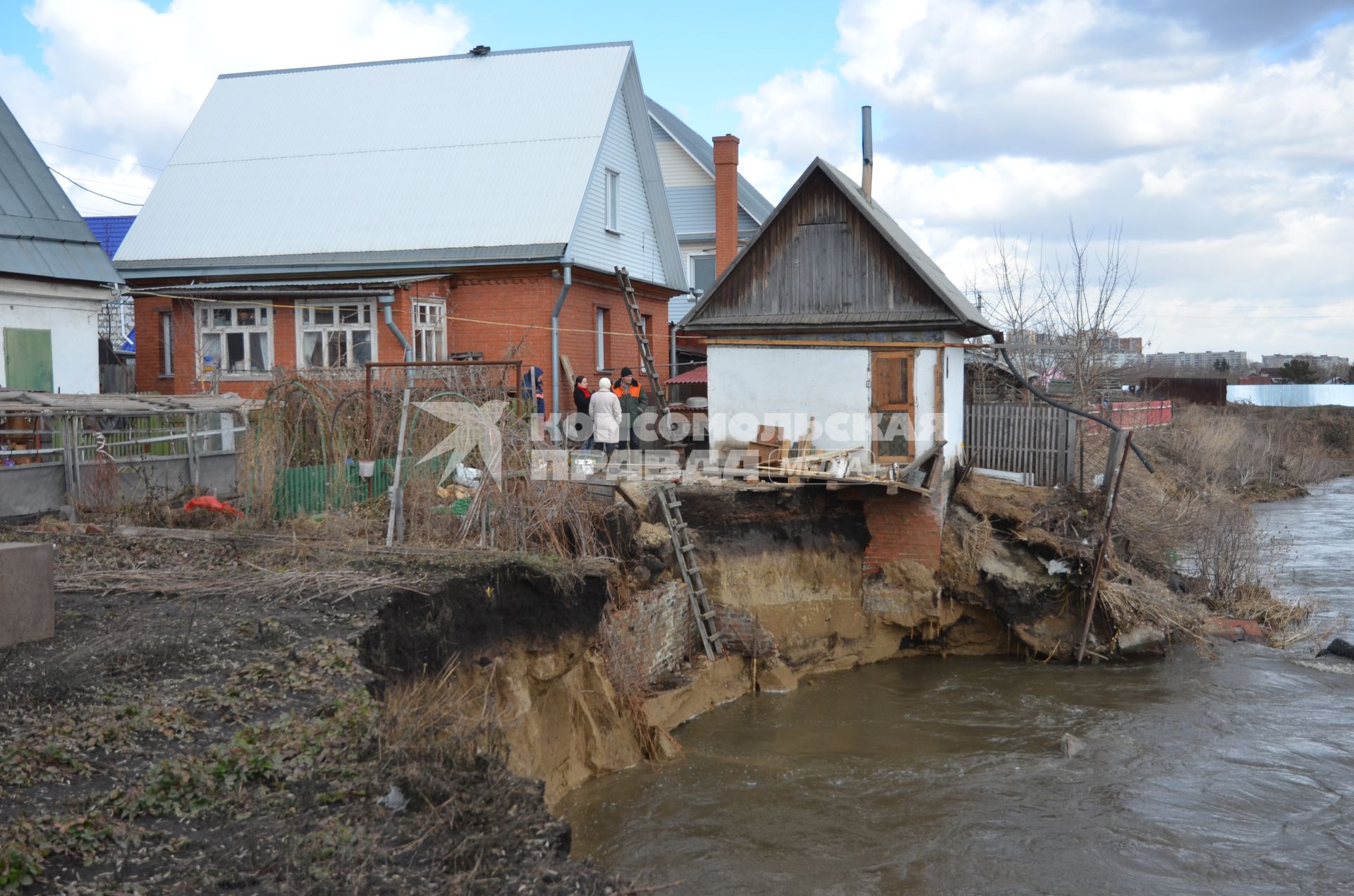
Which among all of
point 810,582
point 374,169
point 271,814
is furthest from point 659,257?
point 271,814

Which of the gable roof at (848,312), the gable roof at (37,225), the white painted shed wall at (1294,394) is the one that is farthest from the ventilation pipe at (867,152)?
the white painted shed wall at (1294,394)

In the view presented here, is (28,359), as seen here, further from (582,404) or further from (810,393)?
(810,393)

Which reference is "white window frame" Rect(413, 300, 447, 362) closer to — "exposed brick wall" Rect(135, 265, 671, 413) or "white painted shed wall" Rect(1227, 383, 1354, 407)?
"exposed brick wall" Rect(135, 265, 671, 413)

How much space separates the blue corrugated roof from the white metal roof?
933 centimetres

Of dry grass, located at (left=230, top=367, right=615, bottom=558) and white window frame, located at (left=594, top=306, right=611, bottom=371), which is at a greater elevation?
white window frame, located at (left=594, top=306, right=611, bottom=371)

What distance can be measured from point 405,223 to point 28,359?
797 cm

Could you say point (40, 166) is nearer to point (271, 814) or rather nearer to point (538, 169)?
point (538, 169)

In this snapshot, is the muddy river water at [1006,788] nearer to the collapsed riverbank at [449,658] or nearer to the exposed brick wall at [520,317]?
the collapsed riverbank at [449,658]

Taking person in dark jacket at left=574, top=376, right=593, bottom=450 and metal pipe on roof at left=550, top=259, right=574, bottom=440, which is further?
metal pipe on roof at left=550, top=259, right=574, bottom=440

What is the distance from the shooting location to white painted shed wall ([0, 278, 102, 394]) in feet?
53.9

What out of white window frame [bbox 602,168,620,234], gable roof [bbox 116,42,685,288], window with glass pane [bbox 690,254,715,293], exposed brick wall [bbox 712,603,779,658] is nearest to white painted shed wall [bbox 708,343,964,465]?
exposed brick wall [bbox 712,603,779,658]

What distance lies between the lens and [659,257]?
26.8m

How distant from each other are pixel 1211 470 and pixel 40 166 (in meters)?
31.8

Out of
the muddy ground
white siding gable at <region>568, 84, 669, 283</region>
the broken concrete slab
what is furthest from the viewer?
white siding gable at <region>568, 84, 669, 283</region>
